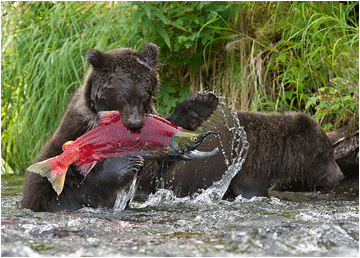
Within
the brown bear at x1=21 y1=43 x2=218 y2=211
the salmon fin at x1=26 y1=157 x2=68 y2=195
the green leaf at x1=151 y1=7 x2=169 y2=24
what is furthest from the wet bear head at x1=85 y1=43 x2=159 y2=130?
the green leaf at x1=151 y1=7 x2=169 y2=24

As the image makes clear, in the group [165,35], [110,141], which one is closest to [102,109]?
[110,141]

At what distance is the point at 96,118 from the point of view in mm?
3498

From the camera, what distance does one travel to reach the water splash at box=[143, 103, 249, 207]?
4.80 metres

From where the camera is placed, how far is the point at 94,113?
11.7ft

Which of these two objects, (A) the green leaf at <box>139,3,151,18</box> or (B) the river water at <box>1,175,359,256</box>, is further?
(A) the green leaf at <box>139,3,151,18</box>

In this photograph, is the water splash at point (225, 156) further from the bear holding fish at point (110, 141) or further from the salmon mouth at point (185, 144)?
the salmon mouth at point (185, 144)

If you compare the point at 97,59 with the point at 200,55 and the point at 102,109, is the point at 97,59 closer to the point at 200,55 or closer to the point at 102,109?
the point at 102,109

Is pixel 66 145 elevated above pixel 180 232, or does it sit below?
above

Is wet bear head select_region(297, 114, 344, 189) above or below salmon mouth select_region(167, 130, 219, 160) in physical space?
below

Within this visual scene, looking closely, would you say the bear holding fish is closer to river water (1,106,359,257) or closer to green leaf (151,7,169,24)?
river water (1,106,359,257)

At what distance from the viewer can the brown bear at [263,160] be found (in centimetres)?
507

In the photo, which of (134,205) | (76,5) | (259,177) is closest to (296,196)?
(259,177)

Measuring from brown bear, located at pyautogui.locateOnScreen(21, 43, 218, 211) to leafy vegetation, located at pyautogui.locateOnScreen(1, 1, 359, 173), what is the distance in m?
2.68

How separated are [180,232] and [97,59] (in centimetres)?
139
